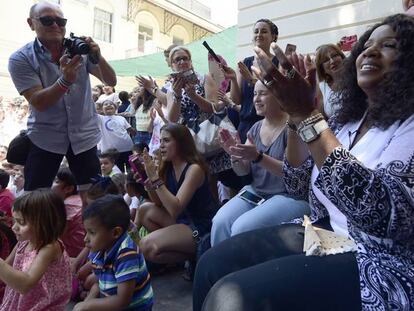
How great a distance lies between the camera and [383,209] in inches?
44.3

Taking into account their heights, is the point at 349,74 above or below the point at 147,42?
below

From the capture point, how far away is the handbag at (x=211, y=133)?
3.42 meters

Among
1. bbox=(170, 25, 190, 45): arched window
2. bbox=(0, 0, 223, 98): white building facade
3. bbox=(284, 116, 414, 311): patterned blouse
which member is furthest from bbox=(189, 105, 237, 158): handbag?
bbox=(170, 25, 190, 45): arched window

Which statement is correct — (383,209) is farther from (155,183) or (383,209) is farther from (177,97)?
(177,97)

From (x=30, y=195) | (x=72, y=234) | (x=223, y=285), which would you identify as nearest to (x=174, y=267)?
(x=72, y=234)

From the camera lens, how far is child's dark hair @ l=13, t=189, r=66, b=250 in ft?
7.22

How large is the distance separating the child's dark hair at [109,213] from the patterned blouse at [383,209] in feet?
4.34

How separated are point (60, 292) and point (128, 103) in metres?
6.15

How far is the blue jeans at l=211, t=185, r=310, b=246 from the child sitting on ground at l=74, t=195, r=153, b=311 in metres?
0.56

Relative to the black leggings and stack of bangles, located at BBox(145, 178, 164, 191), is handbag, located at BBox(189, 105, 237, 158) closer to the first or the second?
stack of bangles, located at BBox(145, 178, 164, 191)

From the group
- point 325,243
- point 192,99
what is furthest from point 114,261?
point 192,99

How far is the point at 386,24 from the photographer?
148cm

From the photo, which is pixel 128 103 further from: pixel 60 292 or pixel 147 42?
pixel 147 42

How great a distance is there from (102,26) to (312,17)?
1543 cm
